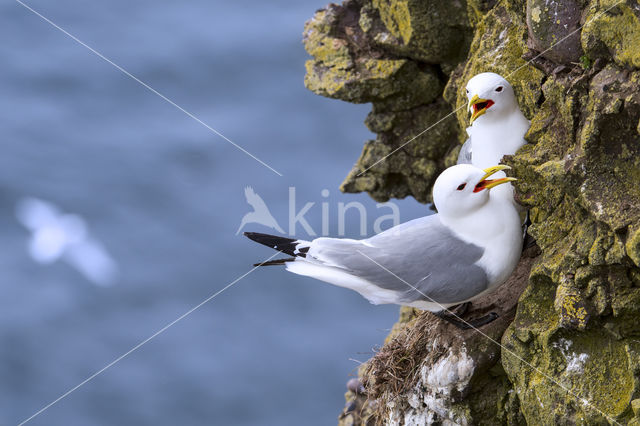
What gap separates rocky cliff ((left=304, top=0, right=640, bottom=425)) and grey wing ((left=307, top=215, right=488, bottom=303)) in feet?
0.81

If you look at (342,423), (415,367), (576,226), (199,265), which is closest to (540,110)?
(576,226)

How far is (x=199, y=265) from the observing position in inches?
443

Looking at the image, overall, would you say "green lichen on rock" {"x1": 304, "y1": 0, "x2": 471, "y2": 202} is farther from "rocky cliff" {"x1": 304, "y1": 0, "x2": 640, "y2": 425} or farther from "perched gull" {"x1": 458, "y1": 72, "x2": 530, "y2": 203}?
"perched gull" {"x1": 458, "y1": 72, "x2": 530, "y2": 203}

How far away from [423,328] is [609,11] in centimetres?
169

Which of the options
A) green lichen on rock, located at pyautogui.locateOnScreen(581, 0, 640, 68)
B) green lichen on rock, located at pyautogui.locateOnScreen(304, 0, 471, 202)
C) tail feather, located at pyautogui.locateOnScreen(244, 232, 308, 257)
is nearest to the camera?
green lichen on rock, located at pyautogui.locateOnScreen(581, 0, 640, 68)

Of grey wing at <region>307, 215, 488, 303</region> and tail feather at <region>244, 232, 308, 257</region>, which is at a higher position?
tail feather at <region>244, 232, 308, 257</region>

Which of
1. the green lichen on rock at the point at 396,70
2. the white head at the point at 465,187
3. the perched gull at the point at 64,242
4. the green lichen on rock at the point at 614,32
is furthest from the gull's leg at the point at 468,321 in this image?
the perched gull at the point at 64,242

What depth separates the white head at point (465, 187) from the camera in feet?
10.6

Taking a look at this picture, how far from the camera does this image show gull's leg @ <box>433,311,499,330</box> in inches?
135

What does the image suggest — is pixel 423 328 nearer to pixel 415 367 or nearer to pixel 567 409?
pixel 415 367

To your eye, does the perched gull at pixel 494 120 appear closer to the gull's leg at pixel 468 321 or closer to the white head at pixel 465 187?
the white head at pixel 465 187

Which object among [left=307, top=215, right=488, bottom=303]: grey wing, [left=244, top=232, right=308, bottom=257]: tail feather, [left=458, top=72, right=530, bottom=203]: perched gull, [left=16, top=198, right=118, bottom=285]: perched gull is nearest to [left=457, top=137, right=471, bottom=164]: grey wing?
[left=458, top=72, right=530, bottom=203]: perched gull

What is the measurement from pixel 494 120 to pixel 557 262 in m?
0.80

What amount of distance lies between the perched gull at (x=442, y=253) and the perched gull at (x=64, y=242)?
27.5 ft
